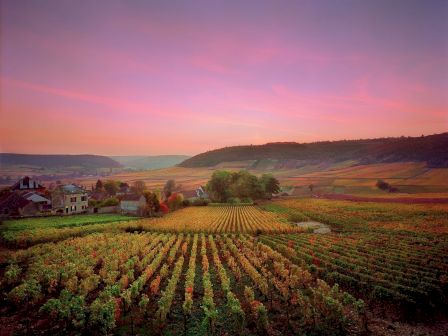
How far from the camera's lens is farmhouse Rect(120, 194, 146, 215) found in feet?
236

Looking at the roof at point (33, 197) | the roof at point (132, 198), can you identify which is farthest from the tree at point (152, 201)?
the roof at point (33, 197)

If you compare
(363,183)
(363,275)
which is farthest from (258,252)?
(363,183)

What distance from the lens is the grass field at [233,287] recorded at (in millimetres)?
17062

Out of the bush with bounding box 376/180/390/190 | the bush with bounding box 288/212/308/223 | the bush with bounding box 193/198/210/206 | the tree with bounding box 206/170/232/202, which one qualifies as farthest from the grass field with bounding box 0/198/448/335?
the tree with bounding box 206/170/232/202

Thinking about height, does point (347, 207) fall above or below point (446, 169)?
below

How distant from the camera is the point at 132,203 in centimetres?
7350

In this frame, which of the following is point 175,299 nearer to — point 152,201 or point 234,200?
point 152,201

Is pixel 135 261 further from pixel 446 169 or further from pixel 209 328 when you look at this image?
pixel 446 169

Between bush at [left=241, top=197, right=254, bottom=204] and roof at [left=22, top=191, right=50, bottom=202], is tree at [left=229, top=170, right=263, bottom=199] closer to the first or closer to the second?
bush at [left=241, top=197, right=254, bottom=204]

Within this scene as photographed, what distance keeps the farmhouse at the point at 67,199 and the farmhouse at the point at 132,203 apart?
30.8 feet

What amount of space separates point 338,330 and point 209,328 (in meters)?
7.26

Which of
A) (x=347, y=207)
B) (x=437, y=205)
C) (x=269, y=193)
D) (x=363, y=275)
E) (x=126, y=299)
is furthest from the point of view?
(x=269, y=193)

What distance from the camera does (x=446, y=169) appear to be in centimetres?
9500

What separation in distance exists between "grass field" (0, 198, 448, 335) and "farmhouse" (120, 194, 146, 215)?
3019cm
